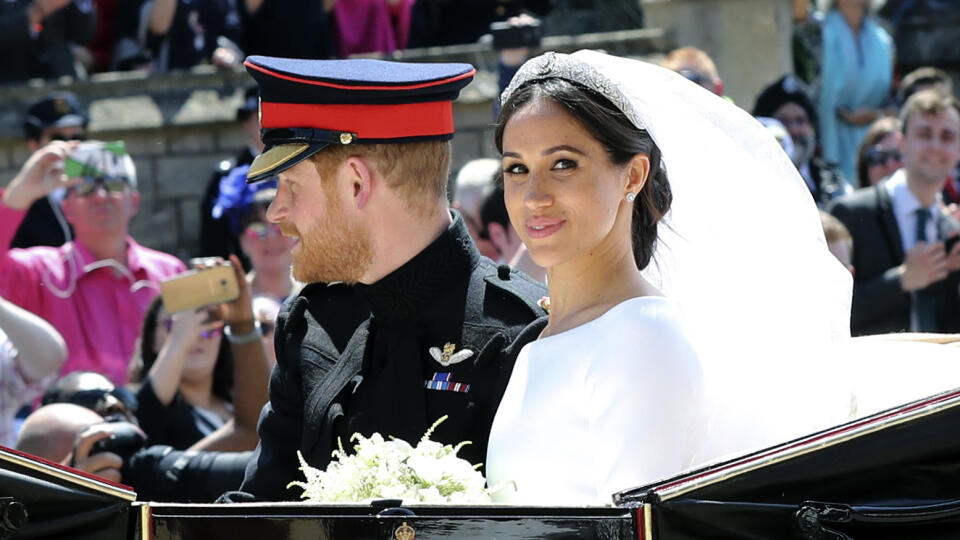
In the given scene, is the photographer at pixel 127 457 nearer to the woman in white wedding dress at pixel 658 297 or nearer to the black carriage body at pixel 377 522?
the woman in white wedding dress at pixel 658 297

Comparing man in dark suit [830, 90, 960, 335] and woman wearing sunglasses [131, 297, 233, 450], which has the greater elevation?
man in dark suit [830, 90, 960, 335]

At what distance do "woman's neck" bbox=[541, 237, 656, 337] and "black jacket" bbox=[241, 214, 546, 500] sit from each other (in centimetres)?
33

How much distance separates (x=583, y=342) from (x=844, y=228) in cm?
420

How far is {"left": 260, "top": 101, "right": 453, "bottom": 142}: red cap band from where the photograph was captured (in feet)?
11.1

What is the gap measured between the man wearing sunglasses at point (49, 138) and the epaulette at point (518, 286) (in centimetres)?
409

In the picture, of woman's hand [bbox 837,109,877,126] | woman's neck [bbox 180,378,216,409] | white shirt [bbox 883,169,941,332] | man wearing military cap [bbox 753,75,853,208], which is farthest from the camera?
woman's hand [bbox 837,109,877,126]

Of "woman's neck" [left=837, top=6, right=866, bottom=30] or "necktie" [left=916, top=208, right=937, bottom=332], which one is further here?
"woman's neck" [left=837, top=6, right=866, bottom=30]

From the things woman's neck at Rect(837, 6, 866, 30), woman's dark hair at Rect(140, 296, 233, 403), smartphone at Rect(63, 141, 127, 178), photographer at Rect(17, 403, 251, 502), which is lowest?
photographer at Rect(17, 403, 251, 502)

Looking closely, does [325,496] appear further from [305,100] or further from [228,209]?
[228,209]

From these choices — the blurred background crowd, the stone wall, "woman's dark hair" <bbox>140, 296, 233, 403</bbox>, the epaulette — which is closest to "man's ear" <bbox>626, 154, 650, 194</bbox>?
the blurred background crowd

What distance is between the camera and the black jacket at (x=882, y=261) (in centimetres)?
709

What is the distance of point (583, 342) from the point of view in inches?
110

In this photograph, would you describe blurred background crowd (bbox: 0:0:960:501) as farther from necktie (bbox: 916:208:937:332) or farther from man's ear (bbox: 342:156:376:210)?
man's ear (bbox: 342:156:376:210)

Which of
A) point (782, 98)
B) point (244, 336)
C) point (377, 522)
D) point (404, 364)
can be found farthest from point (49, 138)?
point (377, 522)
